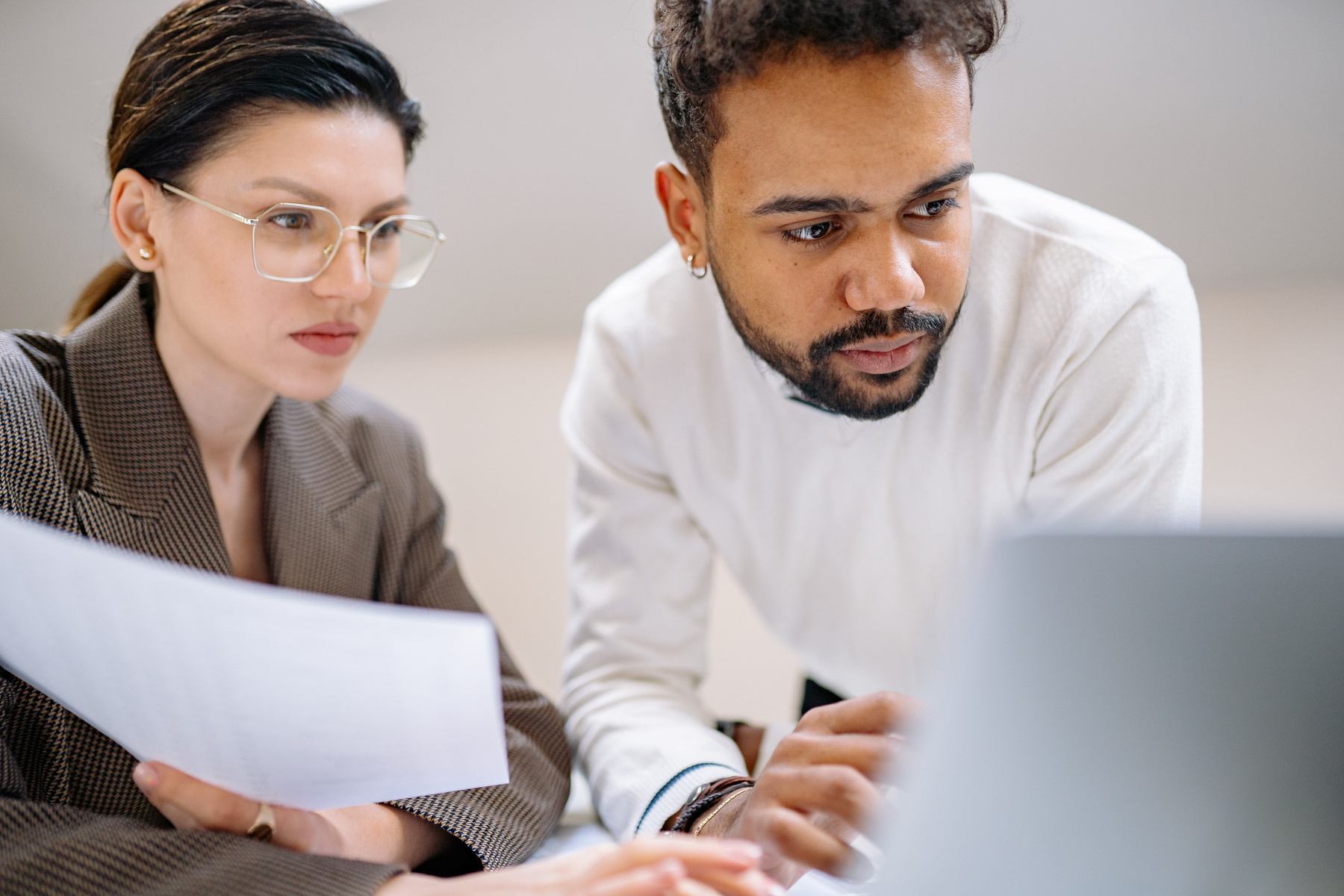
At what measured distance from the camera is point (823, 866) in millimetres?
653

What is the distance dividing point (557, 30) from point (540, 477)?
3.02 ft

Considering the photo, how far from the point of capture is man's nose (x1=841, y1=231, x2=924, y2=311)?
84 centimetres

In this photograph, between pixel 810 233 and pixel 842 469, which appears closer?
pixel 810 233

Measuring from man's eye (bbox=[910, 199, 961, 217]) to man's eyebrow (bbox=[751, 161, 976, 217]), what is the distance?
0.09ft

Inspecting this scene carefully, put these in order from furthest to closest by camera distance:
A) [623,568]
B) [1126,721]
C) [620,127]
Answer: [620,127] → [623,568] → [1126,721]

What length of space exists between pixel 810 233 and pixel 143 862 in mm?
698

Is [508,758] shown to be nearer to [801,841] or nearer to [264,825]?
[264,825]

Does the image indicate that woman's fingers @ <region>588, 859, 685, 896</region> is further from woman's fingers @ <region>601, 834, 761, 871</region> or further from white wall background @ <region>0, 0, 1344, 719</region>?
white wall background @ <region>0, 0, 1344, 719</region>

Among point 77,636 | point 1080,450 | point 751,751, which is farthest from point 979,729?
point 751,751

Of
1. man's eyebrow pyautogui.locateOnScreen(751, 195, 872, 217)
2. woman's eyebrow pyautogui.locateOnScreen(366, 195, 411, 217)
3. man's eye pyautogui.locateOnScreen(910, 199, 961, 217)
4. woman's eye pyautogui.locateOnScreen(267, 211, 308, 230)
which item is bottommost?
woman's eye pyautogui.locateOnScreen(267, 211, 308, 230)

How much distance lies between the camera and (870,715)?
26.7 inches

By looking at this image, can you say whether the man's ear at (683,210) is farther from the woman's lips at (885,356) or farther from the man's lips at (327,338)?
the man's lips at (327,338)

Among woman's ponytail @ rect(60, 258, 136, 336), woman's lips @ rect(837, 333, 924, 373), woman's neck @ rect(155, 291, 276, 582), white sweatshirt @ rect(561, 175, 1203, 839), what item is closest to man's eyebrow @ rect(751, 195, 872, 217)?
woman's lips @ rect(837, 333, 924, 373)

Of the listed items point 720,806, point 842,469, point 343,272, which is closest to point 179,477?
point 343,272
